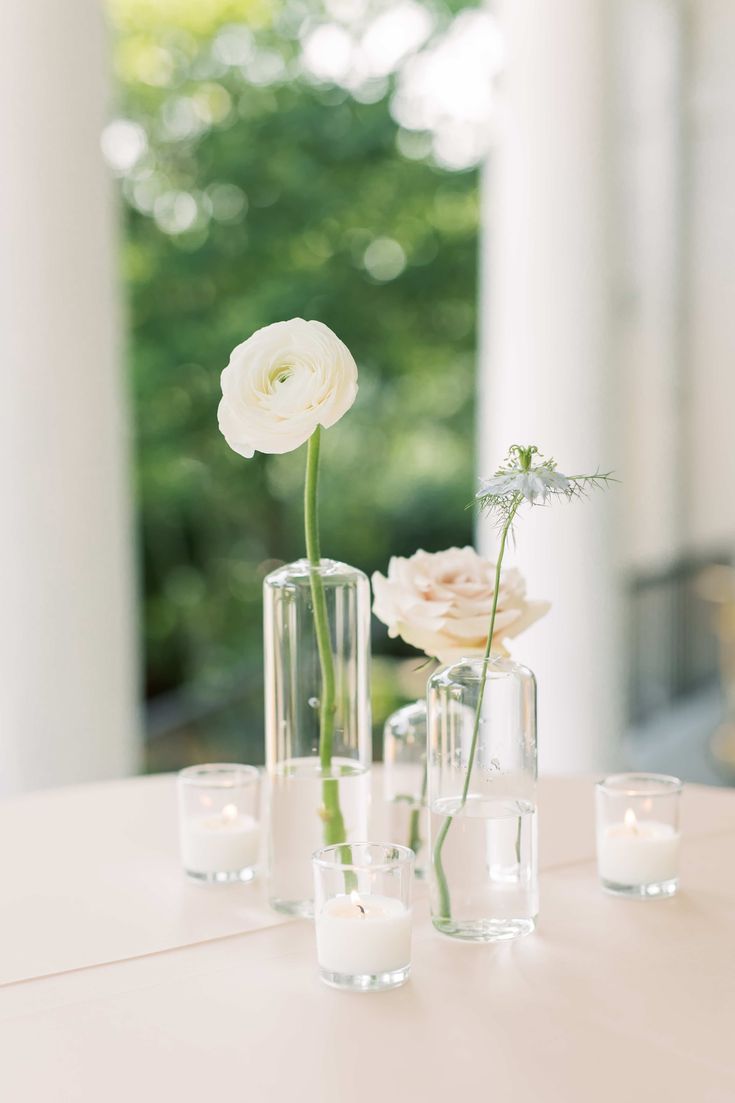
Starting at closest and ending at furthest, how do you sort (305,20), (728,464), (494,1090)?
(494,1090) → (728,464) → (305,20)

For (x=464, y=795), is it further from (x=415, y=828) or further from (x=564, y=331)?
(x=564, y=331)

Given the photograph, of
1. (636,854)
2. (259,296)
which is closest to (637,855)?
(636,854)

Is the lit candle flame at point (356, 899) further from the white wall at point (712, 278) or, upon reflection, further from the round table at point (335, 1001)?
the white wall at point (712, 278)

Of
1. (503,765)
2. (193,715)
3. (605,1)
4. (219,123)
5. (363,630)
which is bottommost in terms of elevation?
(193,715)

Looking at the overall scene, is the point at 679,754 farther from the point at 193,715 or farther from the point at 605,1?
the point at 193,715

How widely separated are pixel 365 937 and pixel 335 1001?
0.05 meters

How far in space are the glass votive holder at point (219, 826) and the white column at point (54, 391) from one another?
1.10 meters

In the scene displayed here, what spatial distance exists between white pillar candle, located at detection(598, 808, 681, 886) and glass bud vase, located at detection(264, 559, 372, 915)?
0.85ft

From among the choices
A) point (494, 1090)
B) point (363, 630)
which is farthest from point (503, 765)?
point (494, 1090)

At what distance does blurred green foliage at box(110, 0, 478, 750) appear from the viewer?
25.2 ft

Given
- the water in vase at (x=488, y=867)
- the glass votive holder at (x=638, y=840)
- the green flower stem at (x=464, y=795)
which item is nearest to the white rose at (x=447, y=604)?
the green flower stem at (x=464, y=795)

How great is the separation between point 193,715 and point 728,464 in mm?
3813

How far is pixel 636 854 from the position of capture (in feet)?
4.16

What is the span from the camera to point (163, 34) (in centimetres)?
770
